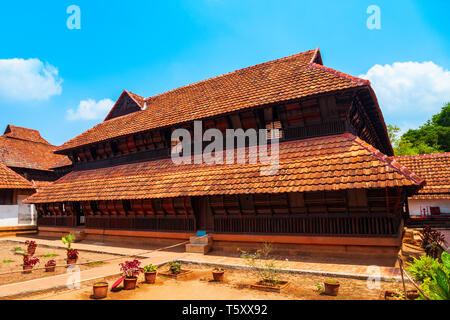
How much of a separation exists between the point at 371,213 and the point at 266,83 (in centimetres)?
747

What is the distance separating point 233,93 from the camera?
14.2m

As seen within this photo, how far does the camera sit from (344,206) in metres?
9.55

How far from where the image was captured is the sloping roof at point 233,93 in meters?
11.4

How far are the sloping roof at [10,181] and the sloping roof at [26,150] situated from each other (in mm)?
2349

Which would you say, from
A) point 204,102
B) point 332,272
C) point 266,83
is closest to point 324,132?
point 266,83

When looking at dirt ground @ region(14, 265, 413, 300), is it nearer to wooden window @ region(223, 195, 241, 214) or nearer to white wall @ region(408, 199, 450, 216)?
wooden window @ region(223, 195, 241, 214)

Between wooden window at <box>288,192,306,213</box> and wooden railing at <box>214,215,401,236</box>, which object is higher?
wooden window at <box>288,192,306,213</box>

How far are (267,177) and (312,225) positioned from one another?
7.65ft

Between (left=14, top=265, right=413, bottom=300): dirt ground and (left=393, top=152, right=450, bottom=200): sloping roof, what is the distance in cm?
1195

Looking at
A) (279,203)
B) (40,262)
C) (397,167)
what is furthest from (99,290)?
(397,167)

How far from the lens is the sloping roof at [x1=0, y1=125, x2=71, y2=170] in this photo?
25.2 meters

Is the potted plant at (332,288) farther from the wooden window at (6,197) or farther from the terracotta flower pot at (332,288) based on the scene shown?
the wooden window at (6,197)

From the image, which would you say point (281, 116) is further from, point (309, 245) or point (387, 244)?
point (387, 244)

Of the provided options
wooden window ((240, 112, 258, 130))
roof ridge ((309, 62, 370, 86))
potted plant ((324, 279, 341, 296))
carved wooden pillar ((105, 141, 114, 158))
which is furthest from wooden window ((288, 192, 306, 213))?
carved wooden pillar ((105, 141, 114, 158))
